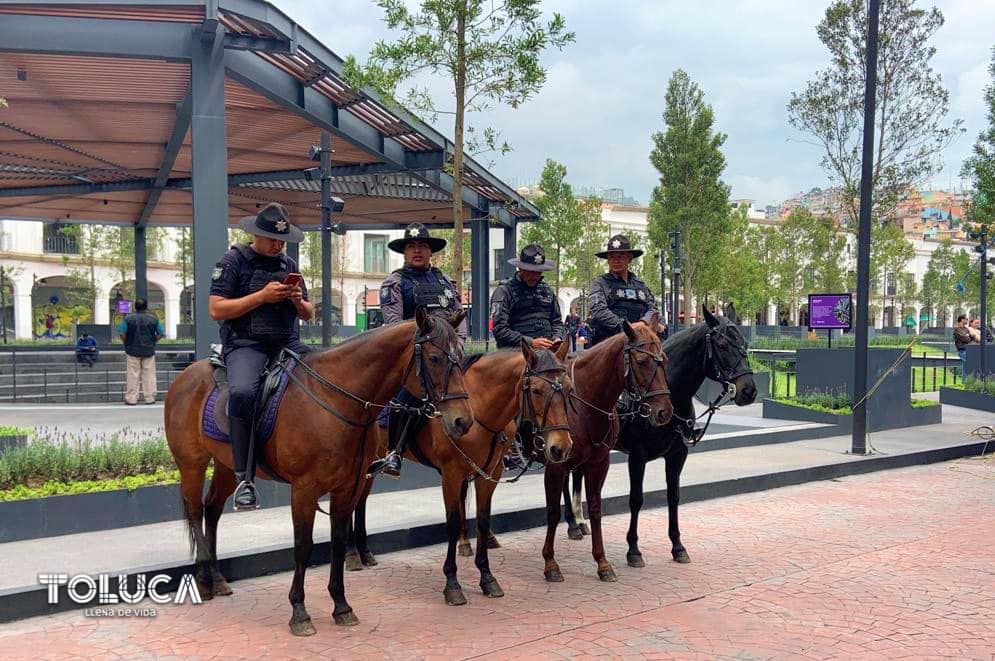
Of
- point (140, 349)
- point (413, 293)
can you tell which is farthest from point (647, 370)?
point (140, 349)

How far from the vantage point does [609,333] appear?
8.38 metres

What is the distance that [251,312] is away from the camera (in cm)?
594

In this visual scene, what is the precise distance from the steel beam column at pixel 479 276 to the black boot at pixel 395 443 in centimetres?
1714

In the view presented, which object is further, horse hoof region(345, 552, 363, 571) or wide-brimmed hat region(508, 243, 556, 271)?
wide-brimmed hat region(508, 243, 556, 271)

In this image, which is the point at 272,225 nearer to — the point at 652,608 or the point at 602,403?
the point at 602,403

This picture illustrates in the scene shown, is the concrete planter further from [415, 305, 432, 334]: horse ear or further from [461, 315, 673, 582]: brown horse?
[415, 305, 432, 334]: horse ear

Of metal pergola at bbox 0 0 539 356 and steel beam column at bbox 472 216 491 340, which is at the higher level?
metal pergola at bbox 0 0 539 356

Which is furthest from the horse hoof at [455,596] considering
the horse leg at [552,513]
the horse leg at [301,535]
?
the horse leg at [301,535]

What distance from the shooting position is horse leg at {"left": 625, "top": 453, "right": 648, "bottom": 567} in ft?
23.6

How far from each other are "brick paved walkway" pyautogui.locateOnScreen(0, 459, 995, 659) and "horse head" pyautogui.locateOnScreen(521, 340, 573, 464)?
1247 mm

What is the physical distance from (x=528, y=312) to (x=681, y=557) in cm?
278

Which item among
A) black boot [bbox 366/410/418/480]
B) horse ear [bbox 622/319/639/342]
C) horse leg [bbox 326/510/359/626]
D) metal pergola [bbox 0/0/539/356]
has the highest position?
metal pergola [bbox 0/0/539/356]

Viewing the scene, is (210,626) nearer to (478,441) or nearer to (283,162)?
(478,441)

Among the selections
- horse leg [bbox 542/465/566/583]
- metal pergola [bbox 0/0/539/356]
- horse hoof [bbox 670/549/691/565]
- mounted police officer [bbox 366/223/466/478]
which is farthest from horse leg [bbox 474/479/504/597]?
metal pergola [bbox 0/0/539/356]
